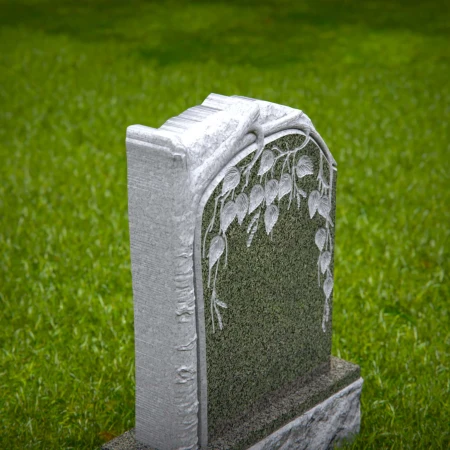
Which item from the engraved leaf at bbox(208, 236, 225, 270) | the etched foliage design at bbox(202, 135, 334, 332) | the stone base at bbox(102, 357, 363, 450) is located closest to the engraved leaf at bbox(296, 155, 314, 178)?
the etched foliage design at bbox(202, 135, 334, 332)

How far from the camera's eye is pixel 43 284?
4.59 meters

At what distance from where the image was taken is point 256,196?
266 cm

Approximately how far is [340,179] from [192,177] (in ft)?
12.7

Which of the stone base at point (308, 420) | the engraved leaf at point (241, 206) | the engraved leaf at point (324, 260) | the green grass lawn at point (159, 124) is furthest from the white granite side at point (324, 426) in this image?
the engraved leaf at point (241, 206)

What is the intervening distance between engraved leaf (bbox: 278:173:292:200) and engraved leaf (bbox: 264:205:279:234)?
52mm

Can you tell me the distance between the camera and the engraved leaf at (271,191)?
2707mm

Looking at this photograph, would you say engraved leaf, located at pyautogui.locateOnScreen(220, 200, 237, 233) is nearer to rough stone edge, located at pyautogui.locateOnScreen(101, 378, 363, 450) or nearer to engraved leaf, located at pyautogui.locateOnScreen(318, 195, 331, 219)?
engraved leaf, located at pyautogui.locateOnScreen(318, 195, 331, 219)

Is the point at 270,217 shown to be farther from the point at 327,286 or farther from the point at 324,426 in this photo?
the point at 324,426

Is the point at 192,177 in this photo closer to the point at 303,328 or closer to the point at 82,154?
the point at 303,328

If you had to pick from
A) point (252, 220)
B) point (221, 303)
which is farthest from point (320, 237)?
point (221, 303)

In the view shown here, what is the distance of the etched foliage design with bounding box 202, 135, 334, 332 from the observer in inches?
98.9

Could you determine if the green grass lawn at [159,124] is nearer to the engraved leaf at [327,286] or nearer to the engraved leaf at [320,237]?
the engraved leaf at [327,286]

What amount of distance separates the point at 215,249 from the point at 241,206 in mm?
190

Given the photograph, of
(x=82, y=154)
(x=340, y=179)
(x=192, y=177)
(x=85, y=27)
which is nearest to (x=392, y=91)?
(x=340, y=179)
